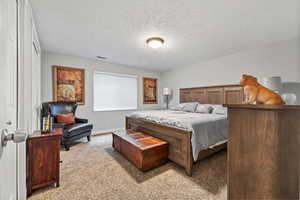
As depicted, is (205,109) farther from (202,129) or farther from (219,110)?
(202,129)

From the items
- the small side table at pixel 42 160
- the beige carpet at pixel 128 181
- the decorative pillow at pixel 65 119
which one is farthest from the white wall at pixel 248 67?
the small side table at pixel 42 160

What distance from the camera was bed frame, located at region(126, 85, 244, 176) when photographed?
1949 mm

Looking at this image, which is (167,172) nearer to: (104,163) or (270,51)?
(104,163)

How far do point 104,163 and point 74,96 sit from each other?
2.41 meters

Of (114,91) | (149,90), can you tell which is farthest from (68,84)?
(149,90)

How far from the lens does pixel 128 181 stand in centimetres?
176

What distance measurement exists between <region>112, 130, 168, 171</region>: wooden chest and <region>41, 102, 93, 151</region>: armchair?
1.31m

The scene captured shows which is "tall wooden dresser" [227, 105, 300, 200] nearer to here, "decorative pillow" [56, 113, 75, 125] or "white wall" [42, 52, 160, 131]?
"decorative pillow" [56, 113, 75, 125]

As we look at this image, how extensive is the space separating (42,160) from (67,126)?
156 centimetres

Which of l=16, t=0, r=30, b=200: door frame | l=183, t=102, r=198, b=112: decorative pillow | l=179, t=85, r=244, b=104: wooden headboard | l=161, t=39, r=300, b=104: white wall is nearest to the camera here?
l=16, t=0, r=30, b=200: door frame

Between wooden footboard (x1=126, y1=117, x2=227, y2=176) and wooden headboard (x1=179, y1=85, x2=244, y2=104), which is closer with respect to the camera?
wooden footboard (x1=126, y1=117, x2=227, y2=176)

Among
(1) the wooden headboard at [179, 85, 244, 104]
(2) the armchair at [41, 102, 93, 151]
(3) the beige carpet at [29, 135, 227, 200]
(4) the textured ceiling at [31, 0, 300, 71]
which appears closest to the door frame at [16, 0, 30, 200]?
(3) the beige carpet at [29, 135, 227, 200]

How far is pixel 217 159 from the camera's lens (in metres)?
2.42

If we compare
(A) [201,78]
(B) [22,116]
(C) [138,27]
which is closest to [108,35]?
(C) [138,27]
